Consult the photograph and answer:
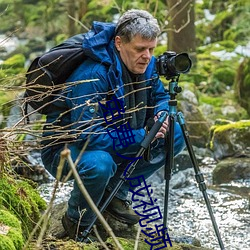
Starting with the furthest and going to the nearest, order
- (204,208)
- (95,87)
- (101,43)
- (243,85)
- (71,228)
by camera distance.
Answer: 1. (243,85)
2. (204,208)
3. (71,228)
4. (101,43)
5. (95,87)

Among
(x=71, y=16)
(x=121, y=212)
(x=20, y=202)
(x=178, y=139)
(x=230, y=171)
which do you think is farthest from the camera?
(x=71, y=16)

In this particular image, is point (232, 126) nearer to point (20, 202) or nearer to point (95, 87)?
point (95, 87)

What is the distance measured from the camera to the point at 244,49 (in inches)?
470

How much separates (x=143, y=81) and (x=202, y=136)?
4.53 metres

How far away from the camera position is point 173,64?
3.24 meters

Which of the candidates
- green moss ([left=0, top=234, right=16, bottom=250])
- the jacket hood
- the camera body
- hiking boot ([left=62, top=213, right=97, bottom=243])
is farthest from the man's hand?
green moss ([left=0, top=234, right=16, bottom=250])

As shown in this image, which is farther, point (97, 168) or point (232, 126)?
point (232, 126)

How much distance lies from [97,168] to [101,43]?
0.70 metres

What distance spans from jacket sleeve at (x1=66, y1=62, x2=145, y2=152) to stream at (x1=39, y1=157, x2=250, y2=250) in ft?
3.21

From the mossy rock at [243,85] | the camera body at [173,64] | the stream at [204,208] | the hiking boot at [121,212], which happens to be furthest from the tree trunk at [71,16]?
the camera body at [173,64]

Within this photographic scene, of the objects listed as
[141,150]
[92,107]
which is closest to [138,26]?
[92,107]

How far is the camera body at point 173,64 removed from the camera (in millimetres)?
3250

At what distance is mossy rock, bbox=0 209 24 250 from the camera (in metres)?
2.39

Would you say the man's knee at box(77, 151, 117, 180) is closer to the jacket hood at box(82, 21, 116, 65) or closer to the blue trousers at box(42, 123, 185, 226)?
the blue trousers at box(42, 123, 185, 226)
